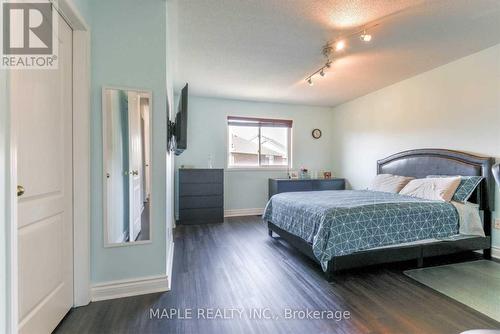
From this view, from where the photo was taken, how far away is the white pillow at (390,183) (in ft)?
11.6

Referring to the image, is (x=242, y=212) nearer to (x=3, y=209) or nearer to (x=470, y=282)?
(x=470, y=282)

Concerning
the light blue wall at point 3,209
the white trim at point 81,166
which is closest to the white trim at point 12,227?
the light blue wall at point 3,209

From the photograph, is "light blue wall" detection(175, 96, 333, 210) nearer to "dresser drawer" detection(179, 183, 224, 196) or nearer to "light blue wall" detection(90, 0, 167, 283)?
"dresser drawer" detection(179, 183, 224, 196)

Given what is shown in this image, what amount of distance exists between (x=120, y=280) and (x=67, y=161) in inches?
39.9

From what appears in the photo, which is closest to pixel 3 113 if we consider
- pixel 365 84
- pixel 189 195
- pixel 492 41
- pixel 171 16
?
pixel 171 16

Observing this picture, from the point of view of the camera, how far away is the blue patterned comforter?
2.21 m

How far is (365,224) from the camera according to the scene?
7.52 feet

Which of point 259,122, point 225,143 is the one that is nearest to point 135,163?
point 225,143

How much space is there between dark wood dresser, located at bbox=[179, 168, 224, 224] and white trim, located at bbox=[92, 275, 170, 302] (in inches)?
88.4

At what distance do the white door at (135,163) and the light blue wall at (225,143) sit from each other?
8.58ft

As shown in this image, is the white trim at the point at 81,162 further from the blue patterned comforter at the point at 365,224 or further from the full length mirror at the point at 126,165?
the blue patterned comforter at the point at 365,224

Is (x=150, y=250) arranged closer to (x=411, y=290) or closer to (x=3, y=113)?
(x=3, y=113)

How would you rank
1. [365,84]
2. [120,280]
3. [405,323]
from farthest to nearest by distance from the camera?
1. [365,84]
2. [120,280]
3. [405,323]

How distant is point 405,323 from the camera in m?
1.63
